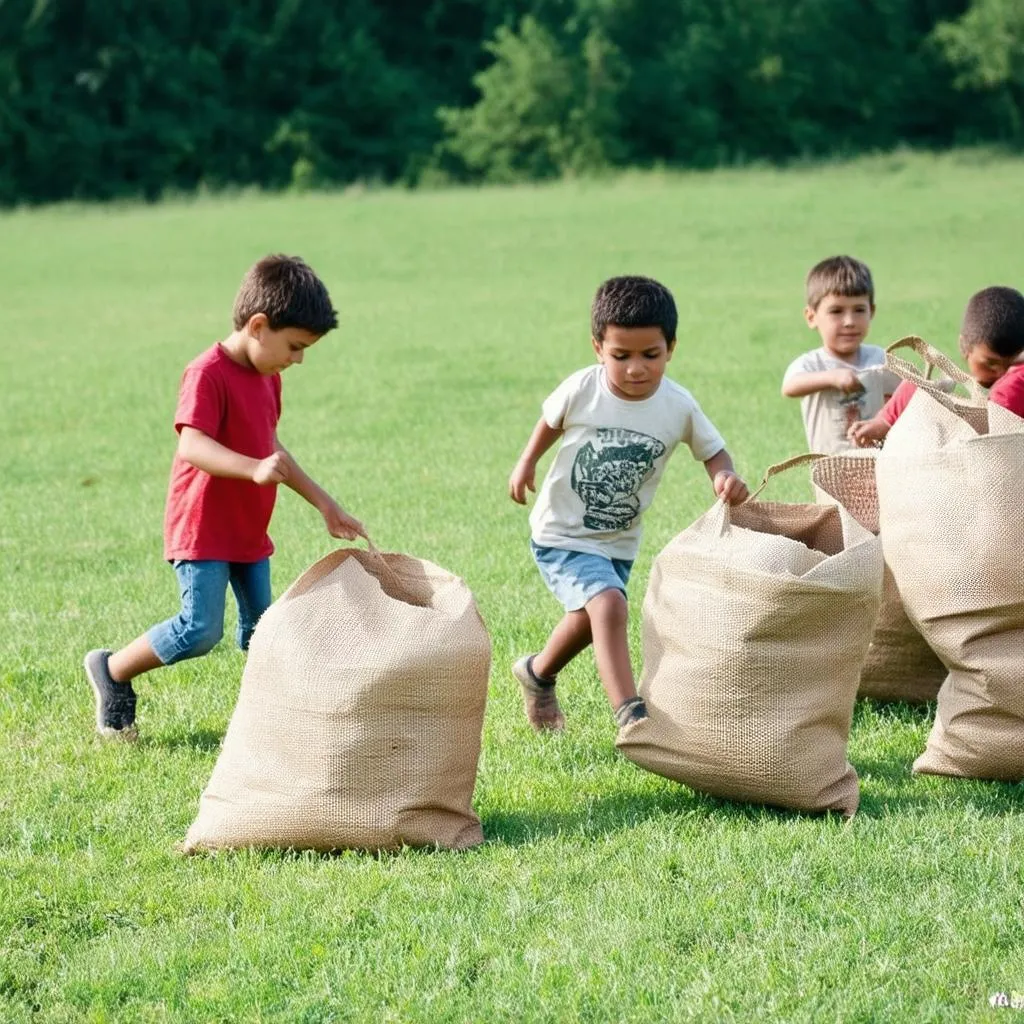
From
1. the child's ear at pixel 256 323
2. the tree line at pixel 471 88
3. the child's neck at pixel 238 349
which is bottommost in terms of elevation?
the tree line at pixel 471 88

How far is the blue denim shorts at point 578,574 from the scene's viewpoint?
5.05 m

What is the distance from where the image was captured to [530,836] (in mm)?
4406

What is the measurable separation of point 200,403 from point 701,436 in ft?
4.85

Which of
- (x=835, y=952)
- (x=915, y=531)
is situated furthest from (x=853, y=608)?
(x=835, y=952)

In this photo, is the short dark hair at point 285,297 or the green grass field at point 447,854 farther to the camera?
the short dark hair at point 285,297

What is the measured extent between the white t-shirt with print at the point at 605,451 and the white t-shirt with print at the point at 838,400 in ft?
4.45

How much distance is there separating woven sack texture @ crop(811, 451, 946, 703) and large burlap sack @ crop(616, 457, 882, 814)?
729mm

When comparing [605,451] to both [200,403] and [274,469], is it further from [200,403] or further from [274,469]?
[200,403]

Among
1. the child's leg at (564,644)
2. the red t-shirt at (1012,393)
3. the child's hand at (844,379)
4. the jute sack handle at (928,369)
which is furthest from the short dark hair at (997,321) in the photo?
the child's leg at (564,644)

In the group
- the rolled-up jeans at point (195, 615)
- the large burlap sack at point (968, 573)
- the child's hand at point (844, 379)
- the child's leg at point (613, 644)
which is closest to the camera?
the large burlap sack at point (968, 573)

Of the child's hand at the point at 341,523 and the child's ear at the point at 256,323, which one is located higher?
the child's ear at the point at 256,323

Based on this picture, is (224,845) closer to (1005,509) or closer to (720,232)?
(1005,509)

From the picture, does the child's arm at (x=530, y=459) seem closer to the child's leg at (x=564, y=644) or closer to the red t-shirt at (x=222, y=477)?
the child's leg at (x=564, y=644)

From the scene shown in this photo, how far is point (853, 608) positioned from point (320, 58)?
177 ft
